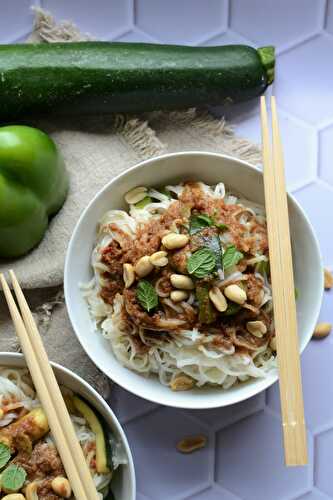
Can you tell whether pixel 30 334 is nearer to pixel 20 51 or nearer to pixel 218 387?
pixel 218 387

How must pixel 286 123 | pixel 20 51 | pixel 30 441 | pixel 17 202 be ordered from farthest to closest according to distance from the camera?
1. pixel 286 123
2. pixel 20 51
3. pixel 17 202
4. pixel 30 441

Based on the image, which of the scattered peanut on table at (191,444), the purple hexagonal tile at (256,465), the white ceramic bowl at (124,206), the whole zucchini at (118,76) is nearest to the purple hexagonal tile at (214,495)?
the purple hexagonal tile at (256,465)

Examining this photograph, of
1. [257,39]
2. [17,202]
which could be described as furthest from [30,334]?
[257,39]

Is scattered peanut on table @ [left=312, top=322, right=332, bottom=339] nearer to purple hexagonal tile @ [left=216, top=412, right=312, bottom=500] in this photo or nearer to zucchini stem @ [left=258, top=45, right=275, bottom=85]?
purple hexagonal tile @ [left=216, top=412, right=312, bottom=500]

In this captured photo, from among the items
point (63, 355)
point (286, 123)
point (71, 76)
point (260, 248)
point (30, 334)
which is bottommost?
point (63, 355)

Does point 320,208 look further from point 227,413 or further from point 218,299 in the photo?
point 227,413

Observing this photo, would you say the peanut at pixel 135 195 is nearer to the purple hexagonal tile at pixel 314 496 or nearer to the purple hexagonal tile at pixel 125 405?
the purple hexagonal tile at pixel 125 405

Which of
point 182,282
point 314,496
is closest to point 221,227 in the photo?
point 182,282
